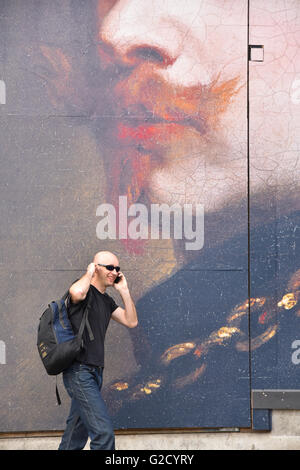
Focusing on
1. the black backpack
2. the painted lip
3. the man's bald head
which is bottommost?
the black backpack

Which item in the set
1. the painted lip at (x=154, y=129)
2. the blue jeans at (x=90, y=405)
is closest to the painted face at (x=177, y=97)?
the painted lip at (x=154, y=129)

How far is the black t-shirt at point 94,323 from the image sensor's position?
459 cm

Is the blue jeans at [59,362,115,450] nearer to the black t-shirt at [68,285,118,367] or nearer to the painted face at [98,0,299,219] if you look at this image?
the black t-shirt at [68,285,118,367]

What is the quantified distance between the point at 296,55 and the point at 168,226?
2.06 m

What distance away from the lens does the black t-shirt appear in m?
4.59

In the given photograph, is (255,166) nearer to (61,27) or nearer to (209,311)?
(209,311)

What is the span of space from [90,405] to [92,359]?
35 centimetres

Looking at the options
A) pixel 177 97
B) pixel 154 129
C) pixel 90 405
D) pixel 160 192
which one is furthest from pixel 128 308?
pixel 177 97

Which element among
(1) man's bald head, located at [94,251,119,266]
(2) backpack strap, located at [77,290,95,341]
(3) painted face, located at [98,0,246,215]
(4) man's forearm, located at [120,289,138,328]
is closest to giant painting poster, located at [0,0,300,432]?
(3) painted face, located at [98,0,246,215]

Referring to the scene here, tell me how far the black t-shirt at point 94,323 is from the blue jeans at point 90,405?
7 cm

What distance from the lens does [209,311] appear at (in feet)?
18.6

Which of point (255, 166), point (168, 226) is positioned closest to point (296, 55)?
point (255, 166)

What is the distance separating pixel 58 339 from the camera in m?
4.49

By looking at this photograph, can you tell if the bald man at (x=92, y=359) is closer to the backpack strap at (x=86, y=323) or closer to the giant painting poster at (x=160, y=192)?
the backpack strap at (x=86, y=323)
